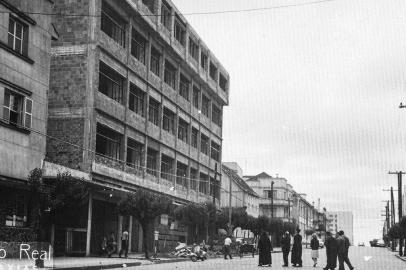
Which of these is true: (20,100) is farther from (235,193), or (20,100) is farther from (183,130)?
(235,193)

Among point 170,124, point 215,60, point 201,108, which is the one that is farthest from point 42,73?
point 215,60

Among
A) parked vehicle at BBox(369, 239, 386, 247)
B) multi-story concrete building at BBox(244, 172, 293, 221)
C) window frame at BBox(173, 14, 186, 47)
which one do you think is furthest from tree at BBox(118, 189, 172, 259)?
parked vehicle at BBox(369, 239, 386, 247)

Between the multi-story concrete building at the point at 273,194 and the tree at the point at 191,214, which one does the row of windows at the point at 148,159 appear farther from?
the multi-story concrete building at the point at 273,194

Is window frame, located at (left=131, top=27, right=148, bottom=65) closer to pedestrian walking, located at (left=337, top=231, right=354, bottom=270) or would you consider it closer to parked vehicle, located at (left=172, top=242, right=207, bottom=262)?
parked vehicle, located at (left=172, top=242, right=207, bottom=262)

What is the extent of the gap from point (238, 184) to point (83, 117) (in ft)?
178

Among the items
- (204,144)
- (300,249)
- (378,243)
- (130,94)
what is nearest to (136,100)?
(130,94)

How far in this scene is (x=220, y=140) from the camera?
2721 inches

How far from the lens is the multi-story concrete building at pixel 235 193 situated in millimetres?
82438

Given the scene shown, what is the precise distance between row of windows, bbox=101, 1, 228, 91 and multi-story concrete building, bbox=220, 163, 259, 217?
20.5 m

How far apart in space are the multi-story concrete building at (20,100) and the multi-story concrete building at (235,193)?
49610 millimetres

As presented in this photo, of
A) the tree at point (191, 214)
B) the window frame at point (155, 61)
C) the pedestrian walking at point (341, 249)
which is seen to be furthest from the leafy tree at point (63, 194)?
the window frame at point (155, 61)

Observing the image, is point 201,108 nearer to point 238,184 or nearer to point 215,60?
point 215,60

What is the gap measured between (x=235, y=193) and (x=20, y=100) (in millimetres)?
63029

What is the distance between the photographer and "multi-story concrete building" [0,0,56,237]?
87.2 feet
